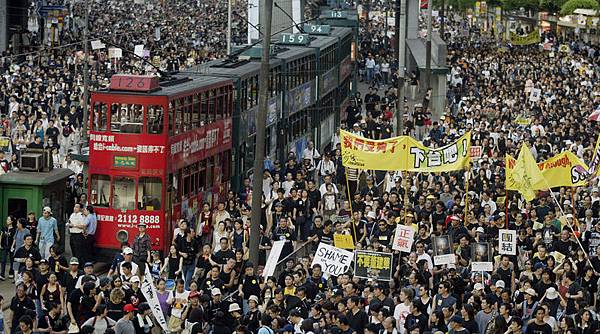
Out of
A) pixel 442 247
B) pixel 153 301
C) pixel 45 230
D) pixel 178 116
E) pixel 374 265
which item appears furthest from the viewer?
pixel 178 116

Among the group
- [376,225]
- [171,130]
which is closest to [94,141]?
[171,130]

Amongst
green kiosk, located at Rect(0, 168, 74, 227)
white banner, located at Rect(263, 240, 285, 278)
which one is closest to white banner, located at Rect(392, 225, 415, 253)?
white banner, located at Rect(263, 240, 285, 278)

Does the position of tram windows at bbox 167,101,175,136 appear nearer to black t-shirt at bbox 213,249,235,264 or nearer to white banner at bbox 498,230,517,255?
black t-shirt at bbox 213,249,235,264

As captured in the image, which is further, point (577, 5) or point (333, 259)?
point (577, 5)

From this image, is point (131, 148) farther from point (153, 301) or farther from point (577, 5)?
point (577, 5)

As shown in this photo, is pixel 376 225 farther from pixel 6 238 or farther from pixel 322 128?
pixel 322 128

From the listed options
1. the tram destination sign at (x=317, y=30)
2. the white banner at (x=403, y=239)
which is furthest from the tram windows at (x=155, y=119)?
the tram destination sign at (x=317, y=30)

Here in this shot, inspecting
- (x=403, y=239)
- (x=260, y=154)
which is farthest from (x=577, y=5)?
(x=403, y=239)

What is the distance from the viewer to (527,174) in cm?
2375

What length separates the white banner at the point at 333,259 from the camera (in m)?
20.3

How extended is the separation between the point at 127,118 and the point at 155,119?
0.44 metres

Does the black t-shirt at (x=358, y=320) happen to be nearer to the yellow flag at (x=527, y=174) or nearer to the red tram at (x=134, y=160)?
the yellow flag at (x=527, y=174)

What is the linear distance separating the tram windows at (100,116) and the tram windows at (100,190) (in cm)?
77

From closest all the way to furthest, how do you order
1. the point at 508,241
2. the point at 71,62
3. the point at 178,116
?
the point at 508,241 < the point at 178,116 < the point at 71,62
